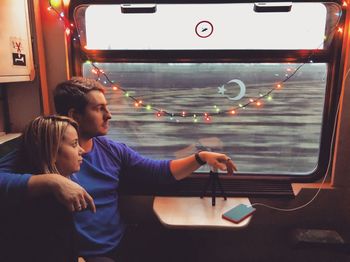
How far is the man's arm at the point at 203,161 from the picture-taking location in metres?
2.00

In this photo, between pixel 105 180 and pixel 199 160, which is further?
pixel 199 160

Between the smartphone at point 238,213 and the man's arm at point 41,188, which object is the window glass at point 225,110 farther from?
the man's arm at point 41,188

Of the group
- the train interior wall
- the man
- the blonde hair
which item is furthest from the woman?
the train interior wall

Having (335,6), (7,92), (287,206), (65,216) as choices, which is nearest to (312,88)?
(335,6)

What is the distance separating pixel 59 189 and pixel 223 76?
4.71 feet

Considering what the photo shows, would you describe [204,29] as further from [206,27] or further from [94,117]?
[94,117]

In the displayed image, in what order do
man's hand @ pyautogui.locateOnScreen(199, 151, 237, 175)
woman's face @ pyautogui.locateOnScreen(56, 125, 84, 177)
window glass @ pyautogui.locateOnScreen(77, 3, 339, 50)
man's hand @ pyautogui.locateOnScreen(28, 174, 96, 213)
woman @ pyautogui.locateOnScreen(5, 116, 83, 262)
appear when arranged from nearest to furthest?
woman @ pyautogui.locateOnScreen(5, 116, 83, 262) < man's hand @ pyautogui.locateOnScreen(28, 174, 96, 213) < woman's face @ pyautogui.locateOnScreen(56, 125, 84, 177) < man's hand @ pyautogui.locateOnScreen(199, 151, 237, 175) < window glass @ pyautogui.locateOnScreen(77, 3, 339, 50)

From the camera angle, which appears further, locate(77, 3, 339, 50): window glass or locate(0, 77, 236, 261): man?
locate(77, 3, 339, 50): window glass

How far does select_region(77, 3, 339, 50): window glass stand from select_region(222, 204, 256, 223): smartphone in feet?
3.38

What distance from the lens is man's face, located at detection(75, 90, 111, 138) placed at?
1814 millimetres

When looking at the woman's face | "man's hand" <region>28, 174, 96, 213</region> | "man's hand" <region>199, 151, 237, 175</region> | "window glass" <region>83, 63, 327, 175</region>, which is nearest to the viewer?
"man's hand" <region>28, 174, 96, 213</region>

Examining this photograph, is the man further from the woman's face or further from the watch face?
the watch face

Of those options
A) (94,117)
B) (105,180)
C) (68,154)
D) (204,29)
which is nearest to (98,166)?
(105,180)

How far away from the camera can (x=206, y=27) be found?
2.19 m
